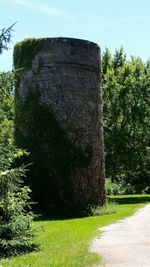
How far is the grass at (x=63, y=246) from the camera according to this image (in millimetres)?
9633

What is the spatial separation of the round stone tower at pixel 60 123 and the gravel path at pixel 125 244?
3.24 metres

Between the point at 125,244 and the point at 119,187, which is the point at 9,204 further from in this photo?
the point at 119,187

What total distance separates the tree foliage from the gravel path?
54.4 feet

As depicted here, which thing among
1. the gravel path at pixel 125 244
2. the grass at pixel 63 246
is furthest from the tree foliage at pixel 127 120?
the grass at pixel 63 246

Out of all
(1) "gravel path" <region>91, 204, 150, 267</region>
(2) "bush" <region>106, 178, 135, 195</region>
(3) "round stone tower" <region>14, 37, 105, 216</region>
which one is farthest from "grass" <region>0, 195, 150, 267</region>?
(2) "bush" <region>106, 178, 135, 195</region>

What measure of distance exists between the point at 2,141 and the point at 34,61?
9.05 m

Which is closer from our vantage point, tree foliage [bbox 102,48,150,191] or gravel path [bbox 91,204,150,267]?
gravel path [bbox 91,204,150,267]

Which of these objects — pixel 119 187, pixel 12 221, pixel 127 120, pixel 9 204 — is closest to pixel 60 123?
pixel 9 204

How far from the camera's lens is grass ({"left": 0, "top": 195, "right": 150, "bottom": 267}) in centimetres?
963

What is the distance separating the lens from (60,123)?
19141mm

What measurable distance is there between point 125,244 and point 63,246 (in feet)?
4.73

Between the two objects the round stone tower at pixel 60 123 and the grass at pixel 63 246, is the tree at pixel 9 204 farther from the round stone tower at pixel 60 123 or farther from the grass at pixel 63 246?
the round stone tower at pixel 60 123

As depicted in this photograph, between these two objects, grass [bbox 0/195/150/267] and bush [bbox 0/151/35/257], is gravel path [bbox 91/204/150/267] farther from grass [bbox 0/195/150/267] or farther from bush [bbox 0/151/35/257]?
bush [bbox 0/151/35/257]

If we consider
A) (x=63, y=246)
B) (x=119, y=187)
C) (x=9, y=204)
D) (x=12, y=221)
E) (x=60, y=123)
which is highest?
(x=60, y=123)
